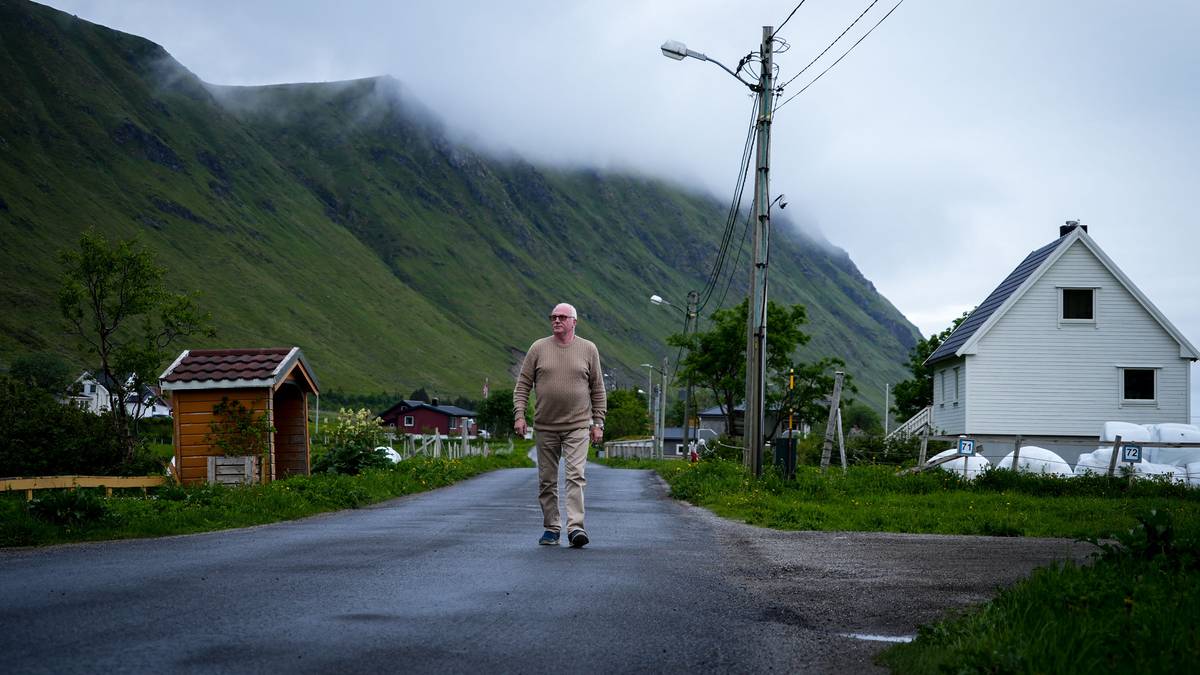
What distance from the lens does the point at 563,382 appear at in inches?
420

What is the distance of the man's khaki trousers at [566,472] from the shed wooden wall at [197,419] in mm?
10781

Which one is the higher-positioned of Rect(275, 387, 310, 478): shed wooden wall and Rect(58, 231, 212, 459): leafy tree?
Rect(58, 231, 212, 459): leafy tree

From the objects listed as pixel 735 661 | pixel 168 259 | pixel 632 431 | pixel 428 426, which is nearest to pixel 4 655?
pixel 735 661

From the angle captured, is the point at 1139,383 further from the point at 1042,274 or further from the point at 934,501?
the point at 934,501

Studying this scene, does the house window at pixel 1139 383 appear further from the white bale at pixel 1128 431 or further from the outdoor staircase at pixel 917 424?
the outdoor staircase at pixel 917 424

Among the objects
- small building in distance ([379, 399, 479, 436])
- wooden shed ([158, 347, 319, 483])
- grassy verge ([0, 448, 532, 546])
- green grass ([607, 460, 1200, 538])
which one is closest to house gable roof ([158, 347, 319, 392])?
wooden shed ([158, 347, 319, 483])

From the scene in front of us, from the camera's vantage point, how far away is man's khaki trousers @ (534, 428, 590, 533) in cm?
1060

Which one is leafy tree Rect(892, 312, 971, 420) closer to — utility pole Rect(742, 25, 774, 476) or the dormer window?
the dormer window

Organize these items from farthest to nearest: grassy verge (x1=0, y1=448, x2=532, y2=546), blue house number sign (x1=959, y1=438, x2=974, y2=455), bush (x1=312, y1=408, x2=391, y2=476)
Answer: bush (x1=312, y1=408, x2=391, y2=476), blue house number sign (x1=959, y1=438, x2=974, y2=455), grassy verge (x1=0, y1=448, x2=532, y2=546)

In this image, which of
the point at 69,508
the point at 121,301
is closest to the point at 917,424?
the point at 121,301

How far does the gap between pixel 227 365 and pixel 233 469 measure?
1.81 m

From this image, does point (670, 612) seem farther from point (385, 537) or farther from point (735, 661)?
point (385, 537)

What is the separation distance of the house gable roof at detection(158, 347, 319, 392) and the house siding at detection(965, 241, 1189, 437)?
2402 centimetres

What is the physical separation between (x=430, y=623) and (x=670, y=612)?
1.44 metres
